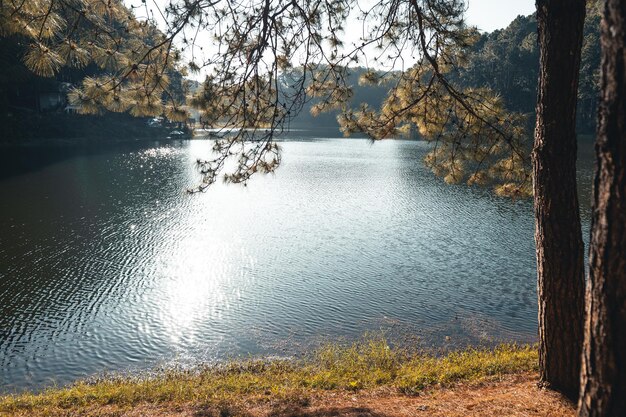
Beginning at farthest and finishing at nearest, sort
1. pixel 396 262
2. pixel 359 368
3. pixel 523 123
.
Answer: pixel 396 262 → pixel 359 368 → pixel 523 123

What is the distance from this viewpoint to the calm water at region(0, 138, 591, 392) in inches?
421

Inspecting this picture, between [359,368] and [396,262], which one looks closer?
[359,368]

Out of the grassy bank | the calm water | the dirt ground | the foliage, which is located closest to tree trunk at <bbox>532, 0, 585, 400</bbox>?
the dirt ground

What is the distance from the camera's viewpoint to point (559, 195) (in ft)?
15.4

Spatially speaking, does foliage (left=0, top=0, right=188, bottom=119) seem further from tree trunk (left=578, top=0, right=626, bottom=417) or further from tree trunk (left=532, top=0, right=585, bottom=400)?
tree trunk (left=578, top=0, right=626, bottom=417)

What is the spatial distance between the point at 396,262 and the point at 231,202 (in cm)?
1371

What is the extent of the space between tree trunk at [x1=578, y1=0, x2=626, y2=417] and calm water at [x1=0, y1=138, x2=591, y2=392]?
25.9ft

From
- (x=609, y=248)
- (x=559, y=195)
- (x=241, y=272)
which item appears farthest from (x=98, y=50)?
(x=241, y=272)

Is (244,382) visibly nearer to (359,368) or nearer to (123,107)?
(359,368)

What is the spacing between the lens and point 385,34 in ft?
24.5

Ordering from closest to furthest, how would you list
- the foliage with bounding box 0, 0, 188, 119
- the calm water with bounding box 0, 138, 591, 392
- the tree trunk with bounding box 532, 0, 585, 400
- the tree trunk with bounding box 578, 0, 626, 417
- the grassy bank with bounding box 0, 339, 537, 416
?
the tree trunk with bounding box 578, 0, 626, 417, the tree trunk with bounding box 532, 0, 585, 400, the foliage with bounding box 0, 0, 188, 119, the grassy bank with bounding box 0, 339, 537, 416, the calm water with bounding box 0, 138, 591, 392

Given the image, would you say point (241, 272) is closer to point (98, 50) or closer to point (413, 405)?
point (98, 50)

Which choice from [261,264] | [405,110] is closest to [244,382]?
[405,110]

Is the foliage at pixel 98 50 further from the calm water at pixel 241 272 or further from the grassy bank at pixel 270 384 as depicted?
the calm water at pixel 241 272
